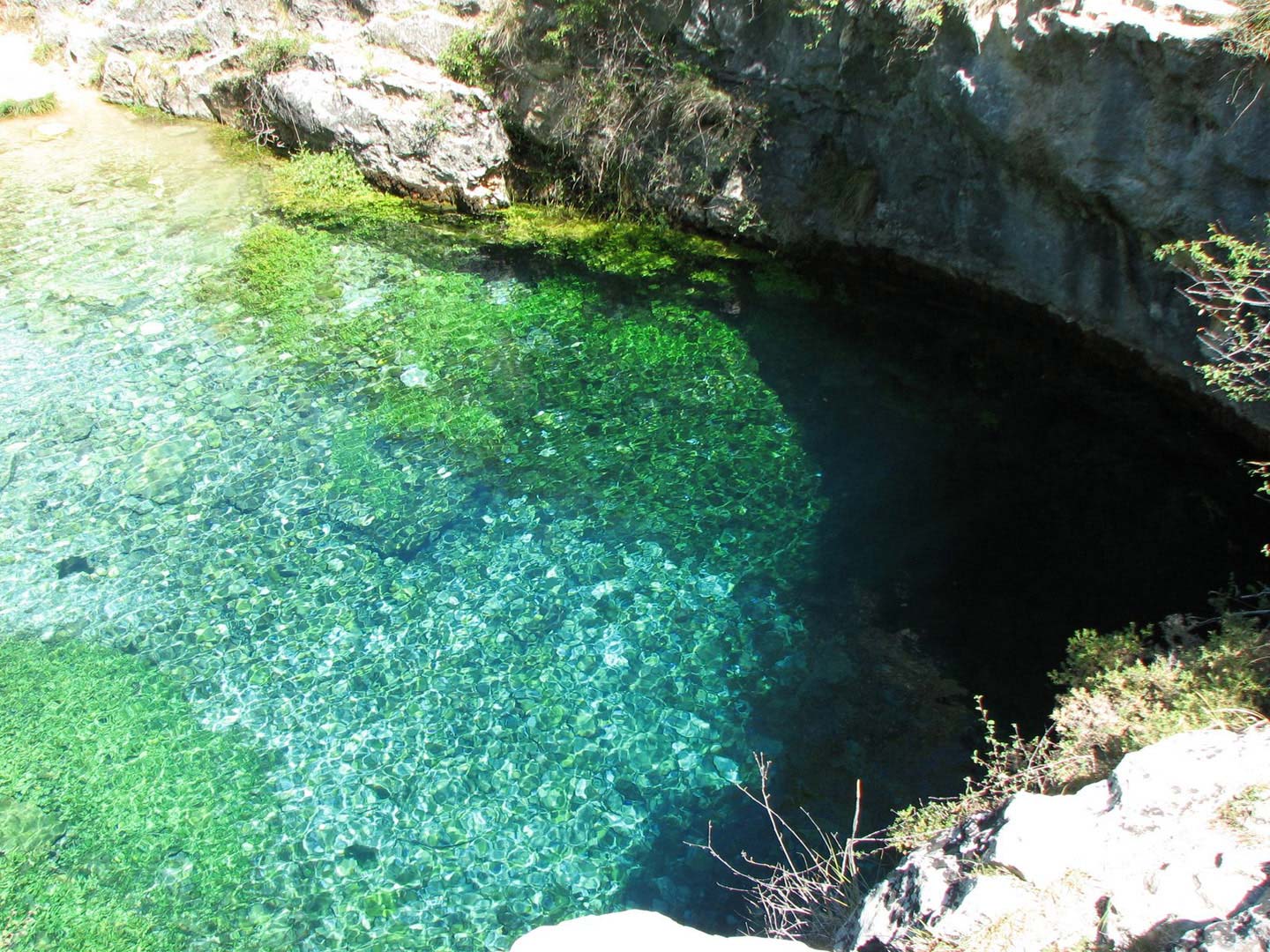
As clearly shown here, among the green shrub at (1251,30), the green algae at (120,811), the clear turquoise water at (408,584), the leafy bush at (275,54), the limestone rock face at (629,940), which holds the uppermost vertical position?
the green shrub at (1251,30)

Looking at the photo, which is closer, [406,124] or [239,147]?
[406,124]

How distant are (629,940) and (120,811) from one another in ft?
10.9

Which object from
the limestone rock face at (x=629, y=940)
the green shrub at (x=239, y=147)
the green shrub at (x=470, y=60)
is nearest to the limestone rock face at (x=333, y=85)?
the green shrub at (x=470, y=60)

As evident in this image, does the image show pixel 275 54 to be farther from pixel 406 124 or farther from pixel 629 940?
pixel 629 940

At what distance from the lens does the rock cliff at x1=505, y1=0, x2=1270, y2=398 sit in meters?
6.02

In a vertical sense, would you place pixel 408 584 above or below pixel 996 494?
below

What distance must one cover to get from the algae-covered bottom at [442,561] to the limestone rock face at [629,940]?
1.40 m

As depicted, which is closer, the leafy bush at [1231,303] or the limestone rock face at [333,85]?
the leafy bush at [1231,303]

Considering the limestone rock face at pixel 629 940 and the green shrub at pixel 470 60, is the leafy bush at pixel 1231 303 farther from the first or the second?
the green shrub at pixel 470 60

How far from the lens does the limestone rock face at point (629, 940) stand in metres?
3.04

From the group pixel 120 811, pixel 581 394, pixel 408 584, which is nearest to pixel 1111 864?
pixel 408 584

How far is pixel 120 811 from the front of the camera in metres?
4.94

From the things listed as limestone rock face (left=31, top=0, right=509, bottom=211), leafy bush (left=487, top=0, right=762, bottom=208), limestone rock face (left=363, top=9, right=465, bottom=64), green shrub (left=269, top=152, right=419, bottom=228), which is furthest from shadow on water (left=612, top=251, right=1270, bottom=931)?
limestone rock face (left=363, top=9, right=465, bottom=64)

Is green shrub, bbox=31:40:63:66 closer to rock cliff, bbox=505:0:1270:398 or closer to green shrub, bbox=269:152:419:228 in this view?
green shrub, bbox=269:152:419:228
